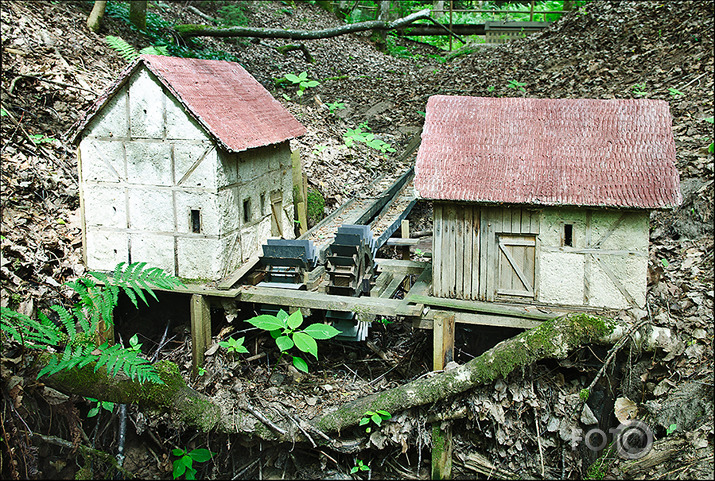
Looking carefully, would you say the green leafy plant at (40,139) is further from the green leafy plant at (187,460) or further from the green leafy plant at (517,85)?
the green leafy plant at (517,85)

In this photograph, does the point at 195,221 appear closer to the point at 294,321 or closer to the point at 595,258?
the point at 294,321

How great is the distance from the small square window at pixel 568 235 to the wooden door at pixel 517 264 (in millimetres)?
482

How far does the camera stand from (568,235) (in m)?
9.60

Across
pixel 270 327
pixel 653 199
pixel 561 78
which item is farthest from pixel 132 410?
pixel 561 78

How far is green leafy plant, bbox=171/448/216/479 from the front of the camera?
842 cm

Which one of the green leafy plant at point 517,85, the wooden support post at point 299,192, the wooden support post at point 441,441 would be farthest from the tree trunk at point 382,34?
the wooden support post at point 441,441

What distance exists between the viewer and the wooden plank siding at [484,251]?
31.9 feet

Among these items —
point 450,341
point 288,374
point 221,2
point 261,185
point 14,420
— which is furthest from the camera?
point 221,2

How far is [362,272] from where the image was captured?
35.7ft

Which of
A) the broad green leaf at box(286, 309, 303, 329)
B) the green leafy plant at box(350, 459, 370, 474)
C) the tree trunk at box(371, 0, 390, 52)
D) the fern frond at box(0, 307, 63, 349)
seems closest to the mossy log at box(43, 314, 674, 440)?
the green leafy plant at box(350, 459, 370, 474)

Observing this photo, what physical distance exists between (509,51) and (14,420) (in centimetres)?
2296

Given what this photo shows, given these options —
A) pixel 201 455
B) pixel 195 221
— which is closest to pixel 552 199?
pixel 195 221

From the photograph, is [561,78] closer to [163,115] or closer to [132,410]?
[163,115]

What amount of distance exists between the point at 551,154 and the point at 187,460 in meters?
7.18
